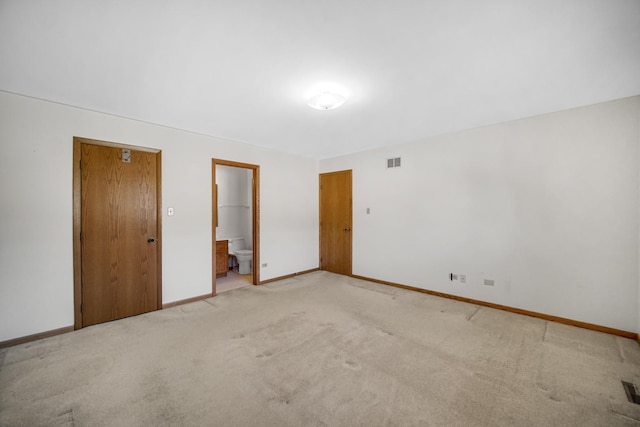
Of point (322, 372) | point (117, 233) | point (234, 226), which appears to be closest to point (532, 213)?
point (322, 372)

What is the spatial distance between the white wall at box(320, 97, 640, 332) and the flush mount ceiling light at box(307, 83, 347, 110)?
2.16 m

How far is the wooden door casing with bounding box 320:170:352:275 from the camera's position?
520 centimetres

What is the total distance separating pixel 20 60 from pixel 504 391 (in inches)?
180

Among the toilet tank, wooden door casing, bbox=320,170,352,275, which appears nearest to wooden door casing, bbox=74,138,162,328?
the toilet tank

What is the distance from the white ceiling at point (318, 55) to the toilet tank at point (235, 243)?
3351 millimetres

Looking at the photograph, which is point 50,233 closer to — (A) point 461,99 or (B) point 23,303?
(B) point 23,303

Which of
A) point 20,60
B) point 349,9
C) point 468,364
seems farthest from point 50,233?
point 468,364

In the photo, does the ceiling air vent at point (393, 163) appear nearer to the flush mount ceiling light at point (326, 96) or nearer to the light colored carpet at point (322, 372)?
the flush mount ceiling light at point (326, 96)

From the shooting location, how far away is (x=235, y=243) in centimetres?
594

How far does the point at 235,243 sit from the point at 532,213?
18.2 ft

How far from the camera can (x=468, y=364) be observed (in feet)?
7.14

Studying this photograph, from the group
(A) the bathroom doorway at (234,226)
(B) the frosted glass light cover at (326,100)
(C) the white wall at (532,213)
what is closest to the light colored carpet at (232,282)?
(A) the bathroom doorway at (234,226)

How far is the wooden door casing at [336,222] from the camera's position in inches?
205

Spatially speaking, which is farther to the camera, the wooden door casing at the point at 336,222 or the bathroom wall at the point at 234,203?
the bathroom wall at the point at 234,203
